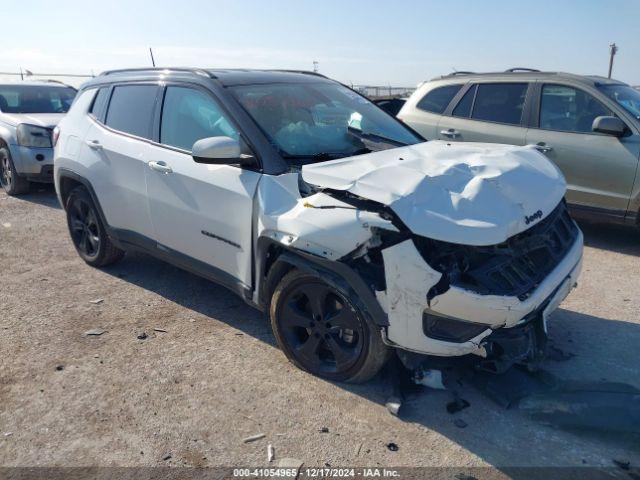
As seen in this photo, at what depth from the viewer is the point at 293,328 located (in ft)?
11.8

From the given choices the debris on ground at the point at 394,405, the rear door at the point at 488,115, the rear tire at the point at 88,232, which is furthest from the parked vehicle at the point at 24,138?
the debris on ground at the point at 394,405

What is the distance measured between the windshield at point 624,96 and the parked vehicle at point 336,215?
2.96m

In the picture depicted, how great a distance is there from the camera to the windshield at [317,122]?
12.4 ft

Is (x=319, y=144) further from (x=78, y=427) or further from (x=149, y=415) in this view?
(x=78, y=427)

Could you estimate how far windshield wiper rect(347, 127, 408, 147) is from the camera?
163 inches

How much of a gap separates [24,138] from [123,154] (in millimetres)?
4937

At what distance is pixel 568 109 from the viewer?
632 centimetres

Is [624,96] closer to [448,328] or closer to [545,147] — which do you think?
[545,147]

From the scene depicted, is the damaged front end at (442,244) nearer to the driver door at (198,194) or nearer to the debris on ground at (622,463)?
the driver door at (198,194)

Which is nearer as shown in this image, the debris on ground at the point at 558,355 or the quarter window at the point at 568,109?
the debris on ground at the point at 558,355

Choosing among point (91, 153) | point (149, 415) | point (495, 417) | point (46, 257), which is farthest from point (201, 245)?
point (46, 257)

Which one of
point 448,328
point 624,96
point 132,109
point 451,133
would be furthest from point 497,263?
point 624,96

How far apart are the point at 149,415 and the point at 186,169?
1.70 meters

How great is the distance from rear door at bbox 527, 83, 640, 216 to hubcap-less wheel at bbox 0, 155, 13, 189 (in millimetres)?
7725
